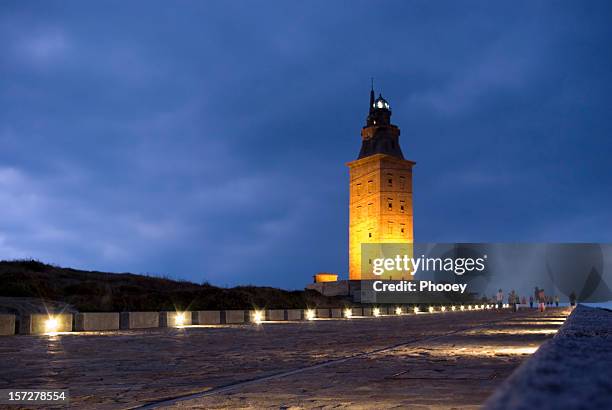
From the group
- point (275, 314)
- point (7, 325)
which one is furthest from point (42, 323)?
point (275, 314)

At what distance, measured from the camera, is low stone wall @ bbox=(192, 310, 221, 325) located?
28094mm

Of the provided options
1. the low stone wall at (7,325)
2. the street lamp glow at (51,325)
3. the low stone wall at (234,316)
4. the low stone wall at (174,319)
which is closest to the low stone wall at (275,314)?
the low stone wall at (234,316)

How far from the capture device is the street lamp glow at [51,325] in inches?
810

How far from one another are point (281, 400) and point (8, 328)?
49.9 feet

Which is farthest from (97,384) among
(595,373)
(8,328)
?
(8,328)

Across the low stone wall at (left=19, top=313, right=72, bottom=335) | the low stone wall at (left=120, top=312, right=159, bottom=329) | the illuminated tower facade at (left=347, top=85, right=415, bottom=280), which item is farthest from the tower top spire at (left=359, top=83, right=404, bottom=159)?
the low stone wall at (left=19, top=313, right=72, bottom=335)

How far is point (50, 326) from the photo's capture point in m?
20.8

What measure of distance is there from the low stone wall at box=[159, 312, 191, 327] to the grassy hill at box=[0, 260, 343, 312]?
455 cm

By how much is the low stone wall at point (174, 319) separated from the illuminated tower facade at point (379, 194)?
7882cm

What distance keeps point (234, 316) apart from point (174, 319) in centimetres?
393

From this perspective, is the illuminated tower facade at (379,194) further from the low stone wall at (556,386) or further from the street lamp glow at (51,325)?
the low stone wall at (556,386)

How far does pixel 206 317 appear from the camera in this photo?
94.0 ft

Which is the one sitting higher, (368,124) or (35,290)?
(368,124)

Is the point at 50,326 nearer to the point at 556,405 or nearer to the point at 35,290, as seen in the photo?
the point at 35,290
